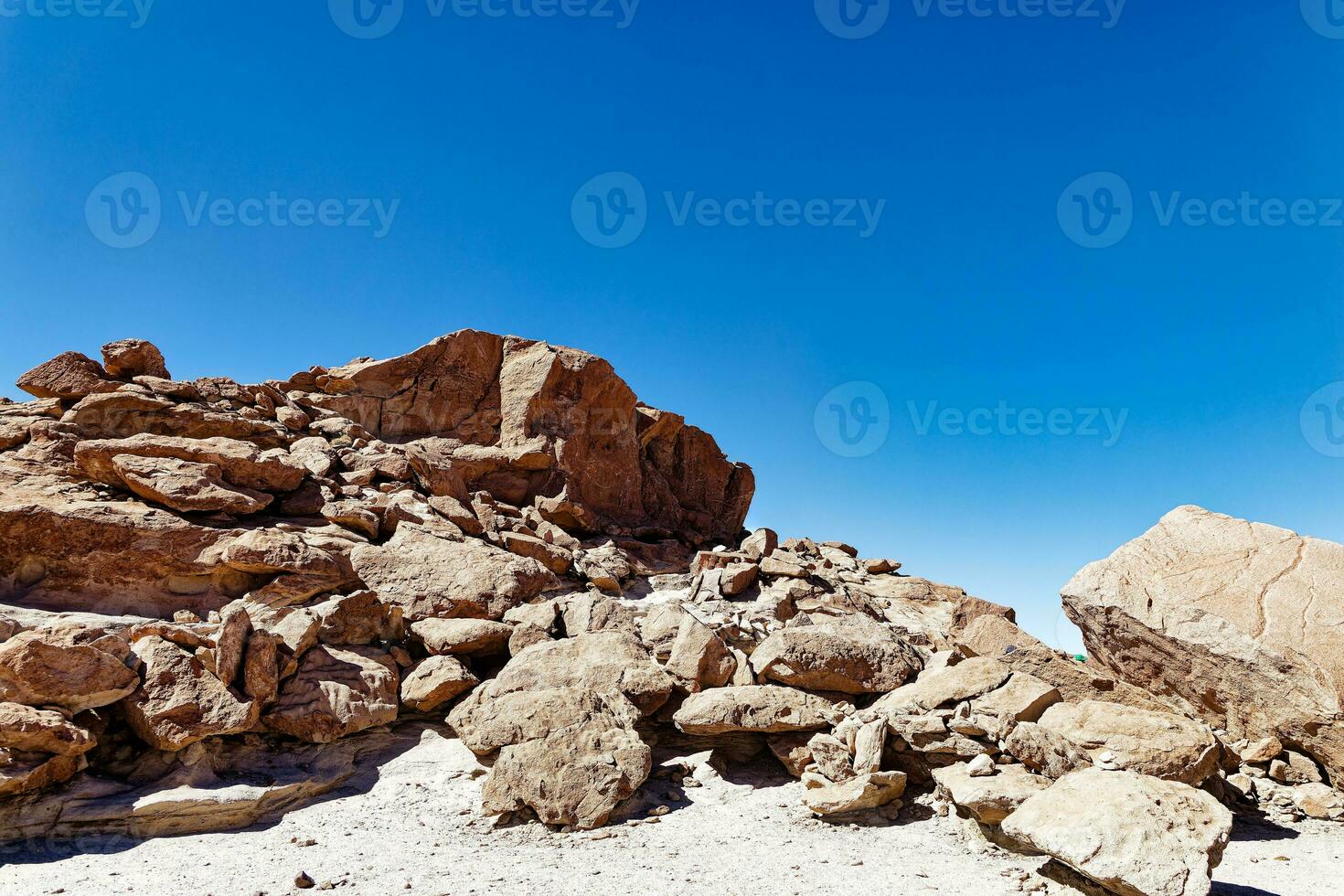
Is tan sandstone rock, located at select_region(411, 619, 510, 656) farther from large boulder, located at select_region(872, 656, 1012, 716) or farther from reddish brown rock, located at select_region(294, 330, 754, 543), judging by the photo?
reddish brown rock, located at select_region(294, 330, 754, 543)

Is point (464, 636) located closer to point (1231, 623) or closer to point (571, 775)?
point (571, 775)

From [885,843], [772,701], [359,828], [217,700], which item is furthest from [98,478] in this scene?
[885,843]

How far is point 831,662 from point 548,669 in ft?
15.3

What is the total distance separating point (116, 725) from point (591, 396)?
69.0 feet

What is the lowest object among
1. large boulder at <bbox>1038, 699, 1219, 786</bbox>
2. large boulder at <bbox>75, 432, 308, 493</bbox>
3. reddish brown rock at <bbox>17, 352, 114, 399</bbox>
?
large boulder at <bbox>1038, 699, 1219, 786</bbox>

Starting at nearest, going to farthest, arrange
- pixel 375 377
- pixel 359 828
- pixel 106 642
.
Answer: pixel 359 828 < pixel 106 642 < pixel 375 377

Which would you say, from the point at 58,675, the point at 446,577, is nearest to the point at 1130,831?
the point at 446,577

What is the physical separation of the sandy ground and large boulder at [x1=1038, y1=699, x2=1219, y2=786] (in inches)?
34.9

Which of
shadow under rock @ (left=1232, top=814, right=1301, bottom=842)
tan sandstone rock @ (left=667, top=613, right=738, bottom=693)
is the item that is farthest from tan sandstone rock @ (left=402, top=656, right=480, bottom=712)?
shadow under rock @ (left=1232, top=814, right=1301, bottom=842)

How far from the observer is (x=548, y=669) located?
11.5m

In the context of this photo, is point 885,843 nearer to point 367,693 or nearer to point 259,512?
point 367,693

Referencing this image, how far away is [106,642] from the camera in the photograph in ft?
31.9

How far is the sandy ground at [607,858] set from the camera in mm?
7207

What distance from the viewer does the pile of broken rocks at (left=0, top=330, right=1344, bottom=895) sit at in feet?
27.9
